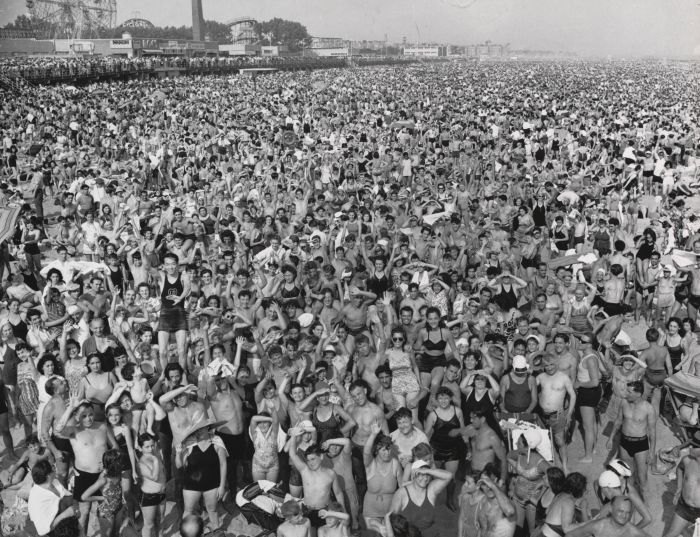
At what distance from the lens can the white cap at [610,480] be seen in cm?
391

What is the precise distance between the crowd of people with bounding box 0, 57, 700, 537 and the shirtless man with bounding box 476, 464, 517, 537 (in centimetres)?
1

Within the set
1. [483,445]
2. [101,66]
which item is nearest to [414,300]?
[483,445]

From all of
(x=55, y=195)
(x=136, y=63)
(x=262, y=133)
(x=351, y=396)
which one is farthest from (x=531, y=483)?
(x=136, y=63)

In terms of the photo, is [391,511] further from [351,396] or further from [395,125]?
[395,125]

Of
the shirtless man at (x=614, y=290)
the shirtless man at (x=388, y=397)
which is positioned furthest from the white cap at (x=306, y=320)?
the shirtless man at (x=614, y=290)

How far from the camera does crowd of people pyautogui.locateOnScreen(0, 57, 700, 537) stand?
430 centimetres

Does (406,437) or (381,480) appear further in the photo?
(406,437)

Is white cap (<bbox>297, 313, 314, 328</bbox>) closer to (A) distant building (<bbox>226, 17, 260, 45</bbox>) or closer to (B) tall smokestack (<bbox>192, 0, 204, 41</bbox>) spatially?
(B) tall smokestack (<bbox>192, 0, 204, 41</bbox>)

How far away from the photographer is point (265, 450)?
4.68m

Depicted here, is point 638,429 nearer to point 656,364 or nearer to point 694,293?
point 656,364

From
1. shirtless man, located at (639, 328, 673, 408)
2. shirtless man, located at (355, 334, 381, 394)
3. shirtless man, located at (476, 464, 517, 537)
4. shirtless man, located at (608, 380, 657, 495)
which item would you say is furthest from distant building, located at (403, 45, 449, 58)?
shirtless man, located at (476, 464, 517, 537)

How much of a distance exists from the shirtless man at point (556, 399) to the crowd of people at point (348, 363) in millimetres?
18

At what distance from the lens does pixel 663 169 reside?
51.4 ft

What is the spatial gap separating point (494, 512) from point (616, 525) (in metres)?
0.65
